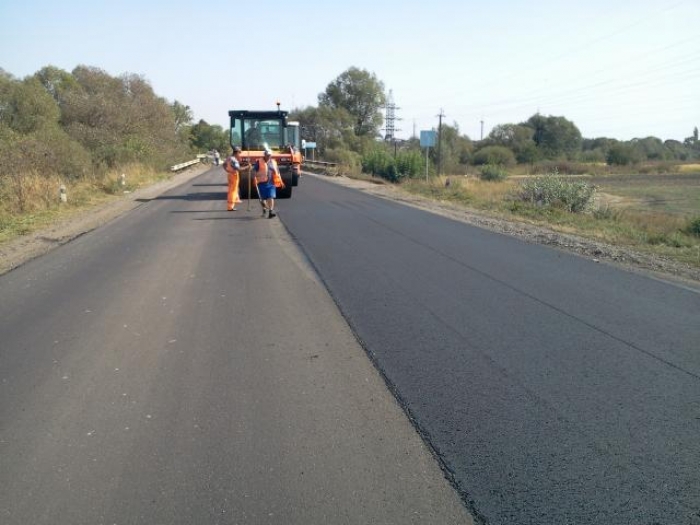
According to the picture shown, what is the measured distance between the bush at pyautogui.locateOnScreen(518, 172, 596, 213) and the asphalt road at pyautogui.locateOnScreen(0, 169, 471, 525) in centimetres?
1623

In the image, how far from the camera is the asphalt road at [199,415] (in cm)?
367

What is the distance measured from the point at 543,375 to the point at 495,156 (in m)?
88.5

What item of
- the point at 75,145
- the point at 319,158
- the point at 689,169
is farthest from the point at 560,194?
the point at 689,169

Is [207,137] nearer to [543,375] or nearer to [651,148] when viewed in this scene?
[651,148]

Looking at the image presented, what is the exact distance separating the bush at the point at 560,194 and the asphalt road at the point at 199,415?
1623 centimetres

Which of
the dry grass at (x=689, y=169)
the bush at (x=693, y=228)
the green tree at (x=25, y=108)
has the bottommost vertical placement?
the dry grass at (x=689, y=169)

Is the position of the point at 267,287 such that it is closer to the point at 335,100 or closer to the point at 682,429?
the point at 682,429

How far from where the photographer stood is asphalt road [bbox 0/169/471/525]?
367cm

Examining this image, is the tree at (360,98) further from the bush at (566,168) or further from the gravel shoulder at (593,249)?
the gravel shoulder at (593,249)

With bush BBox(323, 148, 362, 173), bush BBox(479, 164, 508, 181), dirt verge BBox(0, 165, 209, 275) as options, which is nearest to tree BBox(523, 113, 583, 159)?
bush BBox(323, 148, 362, 173)

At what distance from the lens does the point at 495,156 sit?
3580 inches

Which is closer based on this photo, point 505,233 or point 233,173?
point 505,233

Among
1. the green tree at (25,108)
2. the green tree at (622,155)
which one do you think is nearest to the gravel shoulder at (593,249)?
the green tree at (25,108)

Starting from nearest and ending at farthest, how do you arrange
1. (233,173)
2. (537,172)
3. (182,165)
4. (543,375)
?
(543,375)
(233,173)
(182,165)
(537,172)
